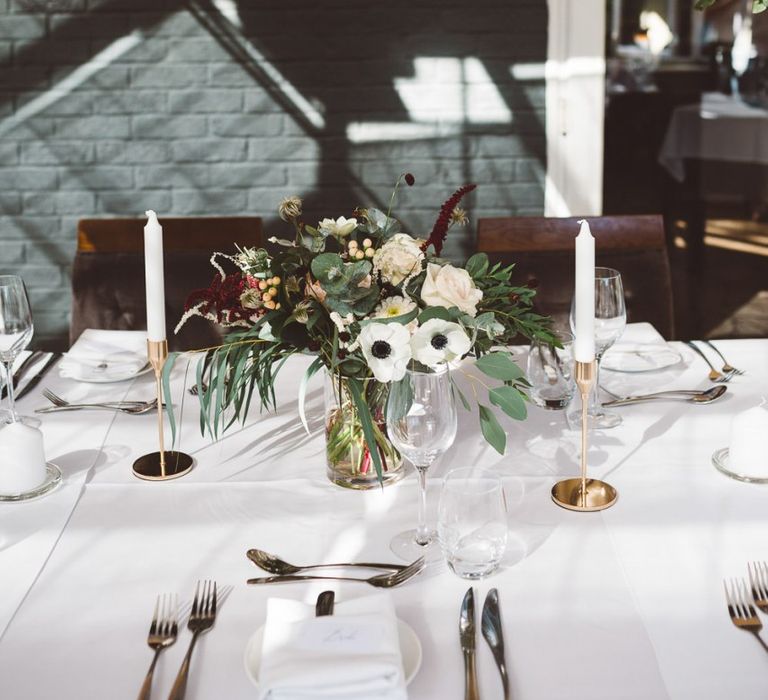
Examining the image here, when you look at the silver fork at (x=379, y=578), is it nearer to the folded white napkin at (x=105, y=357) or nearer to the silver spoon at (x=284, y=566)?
the silver spoon at (x=284, y=566)

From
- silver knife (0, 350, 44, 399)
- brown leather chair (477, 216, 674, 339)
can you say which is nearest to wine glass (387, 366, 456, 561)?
silver knife (0, 350, 44, 399)

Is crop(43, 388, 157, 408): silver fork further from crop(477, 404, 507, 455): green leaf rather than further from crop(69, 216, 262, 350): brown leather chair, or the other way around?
crop(477, 404, 507, 455): green leaf

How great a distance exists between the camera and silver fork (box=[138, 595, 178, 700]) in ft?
3.50

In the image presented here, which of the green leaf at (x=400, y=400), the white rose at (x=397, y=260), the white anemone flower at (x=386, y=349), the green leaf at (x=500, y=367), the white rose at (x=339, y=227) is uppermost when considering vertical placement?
the white rose at (x=339, y=227)

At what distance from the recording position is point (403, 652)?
1037mm

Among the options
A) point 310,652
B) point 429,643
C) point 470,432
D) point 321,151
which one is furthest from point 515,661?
point 321,151

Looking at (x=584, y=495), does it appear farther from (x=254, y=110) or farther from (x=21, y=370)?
(x=254, y=110)

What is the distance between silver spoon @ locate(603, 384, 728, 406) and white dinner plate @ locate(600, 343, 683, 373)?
13 cm

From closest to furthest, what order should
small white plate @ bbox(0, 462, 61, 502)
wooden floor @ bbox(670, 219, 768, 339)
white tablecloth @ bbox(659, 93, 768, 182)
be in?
small white plate @ bbox(0, 462, 61, 502)
wooden floor @ bbox(670, 219, 768, 339)
white tablecloth @ bbox(659, 93, 768, 182)

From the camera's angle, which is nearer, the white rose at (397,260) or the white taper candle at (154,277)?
the white rose at (397,260)

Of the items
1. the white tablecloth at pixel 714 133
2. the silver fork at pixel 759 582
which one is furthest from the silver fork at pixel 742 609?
the white tablecloth at pixel 714 133

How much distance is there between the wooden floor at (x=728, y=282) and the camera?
13.4 ft

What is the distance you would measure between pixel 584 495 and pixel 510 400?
18 centimetres

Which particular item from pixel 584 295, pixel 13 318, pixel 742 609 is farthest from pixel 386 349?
pixel 13 318
